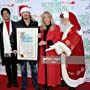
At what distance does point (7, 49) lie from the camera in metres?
5.35

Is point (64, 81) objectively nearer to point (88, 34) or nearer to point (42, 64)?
point (42, 64)

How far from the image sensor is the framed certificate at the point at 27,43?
511 centimetres

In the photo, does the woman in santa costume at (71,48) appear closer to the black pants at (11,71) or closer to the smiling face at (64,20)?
the smiling face at (64,20)

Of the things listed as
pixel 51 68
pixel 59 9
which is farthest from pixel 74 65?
pixel 59 9

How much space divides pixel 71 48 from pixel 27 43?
65 cm

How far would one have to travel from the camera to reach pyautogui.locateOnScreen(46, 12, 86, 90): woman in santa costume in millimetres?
4891

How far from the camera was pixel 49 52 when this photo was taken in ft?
16.7

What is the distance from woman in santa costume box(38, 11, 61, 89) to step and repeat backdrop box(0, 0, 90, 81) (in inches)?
10.2

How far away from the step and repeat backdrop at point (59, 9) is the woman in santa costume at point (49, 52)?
0.26m

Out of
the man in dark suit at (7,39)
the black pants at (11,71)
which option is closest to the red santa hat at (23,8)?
the man in dark suit at (7,39)

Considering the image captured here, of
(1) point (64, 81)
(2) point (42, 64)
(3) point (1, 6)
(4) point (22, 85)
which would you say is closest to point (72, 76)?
(1) point (64, 81)

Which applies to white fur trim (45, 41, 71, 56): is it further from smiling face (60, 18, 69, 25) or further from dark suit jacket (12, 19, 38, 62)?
dark suit jacket (12, 19, 38, 62)

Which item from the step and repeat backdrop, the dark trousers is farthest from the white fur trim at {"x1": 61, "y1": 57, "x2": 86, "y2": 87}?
the dark trousers

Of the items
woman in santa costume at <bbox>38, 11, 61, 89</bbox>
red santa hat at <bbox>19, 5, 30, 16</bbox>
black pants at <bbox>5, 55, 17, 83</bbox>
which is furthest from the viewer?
black pants at <bbox>5, 55, 17, 83</bbox>
